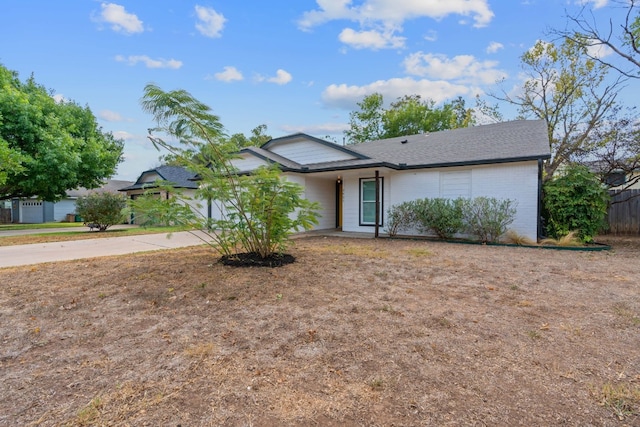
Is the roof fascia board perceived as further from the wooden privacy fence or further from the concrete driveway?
the wooden privacy fence

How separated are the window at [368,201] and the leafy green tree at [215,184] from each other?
660 centimetres

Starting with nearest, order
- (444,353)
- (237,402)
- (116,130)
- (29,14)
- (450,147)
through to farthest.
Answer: (237,402), (444,353), (29,14), (450,147), (116,130)

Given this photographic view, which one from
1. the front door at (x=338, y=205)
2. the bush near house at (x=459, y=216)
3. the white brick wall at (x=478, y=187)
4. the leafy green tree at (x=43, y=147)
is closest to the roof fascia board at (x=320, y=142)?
the white brick wall at (x=478, y=187)

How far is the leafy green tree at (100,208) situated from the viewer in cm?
1390

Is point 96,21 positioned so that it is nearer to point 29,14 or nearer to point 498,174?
point 29,14

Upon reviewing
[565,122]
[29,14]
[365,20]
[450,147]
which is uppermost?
[365,20]

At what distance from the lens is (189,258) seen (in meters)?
7.06

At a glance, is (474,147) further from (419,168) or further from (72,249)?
(72,249)

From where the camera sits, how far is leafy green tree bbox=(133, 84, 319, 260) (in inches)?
202

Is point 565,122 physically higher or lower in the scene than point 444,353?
higher

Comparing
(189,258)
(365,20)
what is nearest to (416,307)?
(189,258)

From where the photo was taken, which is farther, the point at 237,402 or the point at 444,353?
the point at 444,353

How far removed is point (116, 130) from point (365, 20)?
2164 cm

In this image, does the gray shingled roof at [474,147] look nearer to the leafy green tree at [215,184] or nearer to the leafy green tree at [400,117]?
the leafy green tree at [215,184]
